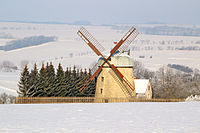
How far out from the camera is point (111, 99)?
48.0 m

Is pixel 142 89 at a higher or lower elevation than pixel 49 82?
lower

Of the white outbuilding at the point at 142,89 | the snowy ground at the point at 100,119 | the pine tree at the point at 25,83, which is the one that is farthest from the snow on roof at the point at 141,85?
the snowy ground at the point at 100,119

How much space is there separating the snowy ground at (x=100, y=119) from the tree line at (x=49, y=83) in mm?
9943

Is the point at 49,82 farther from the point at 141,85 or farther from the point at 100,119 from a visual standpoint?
the point at 100,119

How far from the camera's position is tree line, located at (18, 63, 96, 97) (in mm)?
44188

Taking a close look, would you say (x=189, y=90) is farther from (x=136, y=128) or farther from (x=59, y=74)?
(x=136, y=128)

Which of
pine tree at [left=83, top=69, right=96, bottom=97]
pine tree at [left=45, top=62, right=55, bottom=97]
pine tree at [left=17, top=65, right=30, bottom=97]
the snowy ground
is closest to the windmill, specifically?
pine tree at [left=83, top=69, right=96, bottom=97]

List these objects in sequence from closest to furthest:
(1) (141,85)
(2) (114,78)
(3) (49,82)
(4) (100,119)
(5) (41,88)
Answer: (4) (100,119) → (5) (41,88) → (3) (49,82) → (2) (114,78) → (1) (141,85)

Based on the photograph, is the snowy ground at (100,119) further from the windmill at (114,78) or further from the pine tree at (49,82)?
the windmill at (114,78)

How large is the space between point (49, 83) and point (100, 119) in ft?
63.5

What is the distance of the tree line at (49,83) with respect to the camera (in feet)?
145

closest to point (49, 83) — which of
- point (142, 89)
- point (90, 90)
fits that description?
point (90, 90)

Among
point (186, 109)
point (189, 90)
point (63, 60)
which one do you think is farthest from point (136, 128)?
point (63, 60)

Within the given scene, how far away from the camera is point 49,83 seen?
46094 millimetres
